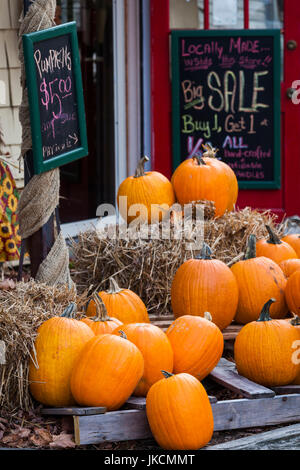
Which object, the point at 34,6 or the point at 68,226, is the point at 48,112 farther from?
the point at 68,226

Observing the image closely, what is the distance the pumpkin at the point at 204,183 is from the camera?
4133 mm

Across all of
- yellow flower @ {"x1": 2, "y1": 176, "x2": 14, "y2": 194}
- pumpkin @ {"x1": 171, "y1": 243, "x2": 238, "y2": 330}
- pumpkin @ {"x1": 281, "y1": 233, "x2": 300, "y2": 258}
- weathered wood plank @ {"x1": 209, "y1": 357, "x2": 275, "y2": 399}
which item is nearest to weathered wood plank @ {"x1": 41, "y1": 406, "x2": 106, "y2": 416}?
weathered wood plank @ {"x1": 209, "y1": 357, "x2": 275, "y2": 399}

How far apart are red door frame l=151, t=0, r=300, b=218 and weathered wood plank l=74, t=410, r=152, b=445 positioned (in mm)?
3858

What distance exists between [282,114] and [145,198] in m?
2.61

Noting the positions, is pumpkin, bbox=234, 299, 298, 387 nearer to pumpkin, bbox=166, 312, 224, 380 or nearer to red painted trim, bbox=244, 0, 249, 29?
pumpkin, bbox=166, 312, 224, 380

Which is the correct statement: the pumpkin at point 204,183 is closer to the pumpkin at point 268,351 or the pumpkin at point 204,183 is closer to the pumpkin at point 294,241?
the pumpkin at point 294,241

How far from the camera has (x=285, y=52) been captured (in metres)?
6.19

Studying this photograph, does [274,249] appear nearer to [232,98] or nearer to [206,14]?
[232,98]

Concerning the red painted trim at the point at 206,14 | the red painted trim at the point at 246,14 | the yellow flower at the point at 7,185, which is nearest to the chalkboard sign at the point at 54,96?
the yellow flower at the point at 7,185

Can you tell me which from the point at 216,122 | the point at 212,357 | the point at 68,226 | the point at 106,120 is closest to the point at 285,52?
the point at 216,122

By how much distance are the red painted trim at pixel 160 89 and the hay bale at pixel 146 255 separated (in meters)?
2.29

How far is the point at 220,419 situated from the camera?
278 cm

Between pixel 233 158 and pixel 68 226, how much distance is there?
1.51 meters

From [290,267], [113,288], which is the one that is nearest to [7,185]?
[113,288]
